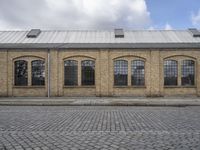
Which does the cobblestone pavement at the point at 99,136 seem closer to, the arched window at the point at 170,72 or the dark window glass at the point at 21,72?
the arched window at the point at 170,72

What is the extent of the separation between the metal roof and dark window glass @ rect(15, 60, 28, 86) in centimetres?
164

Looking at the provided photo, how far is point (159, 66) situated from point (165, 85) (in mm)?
1899

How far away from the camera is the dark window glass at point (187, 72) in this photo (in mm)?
30656

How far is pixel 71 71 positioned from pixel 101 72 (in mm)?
2933

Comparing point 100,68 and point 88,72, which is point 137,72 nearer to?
point 100,68

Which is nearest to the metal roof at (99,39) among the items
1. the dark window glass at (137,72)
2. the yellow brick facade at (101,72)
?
the yellow brick facade at (101,72)

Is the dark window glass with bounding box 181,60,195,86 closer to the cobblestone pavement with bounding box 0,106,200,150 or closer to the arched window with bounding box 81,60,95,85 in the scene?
the arched window with bounding box 81,60,95,85

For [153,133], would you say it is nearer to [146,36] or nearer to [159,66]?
[159,66]

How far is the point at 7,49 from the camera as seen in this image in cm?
3089

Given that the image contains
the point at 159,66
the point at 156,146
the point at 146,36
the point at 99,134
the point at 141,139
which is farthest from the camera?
the point at 146,36

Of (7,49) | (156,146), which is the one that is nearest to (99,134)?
(156,146)

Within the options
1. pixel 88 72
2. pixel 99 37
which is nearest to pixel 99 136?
pixel 88 72

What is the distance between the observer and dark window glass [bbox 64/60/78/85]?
Result: 30922mm

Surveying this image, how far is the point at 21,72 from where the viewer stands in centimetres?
3125
